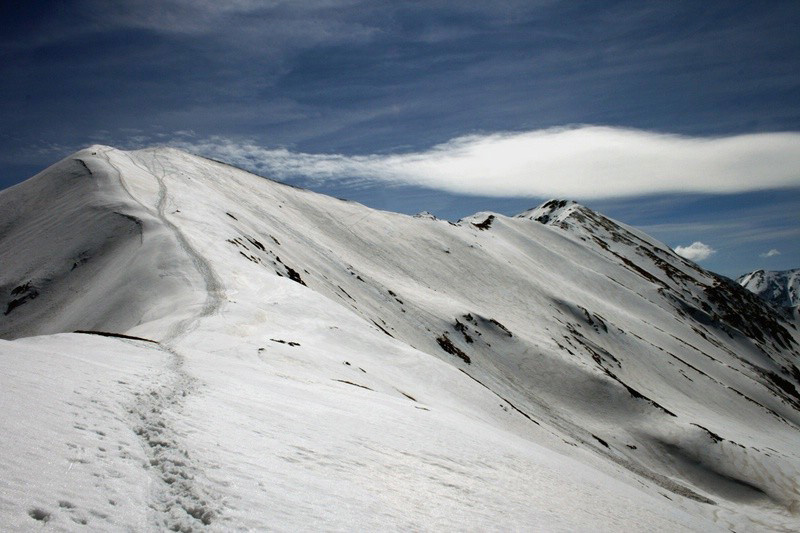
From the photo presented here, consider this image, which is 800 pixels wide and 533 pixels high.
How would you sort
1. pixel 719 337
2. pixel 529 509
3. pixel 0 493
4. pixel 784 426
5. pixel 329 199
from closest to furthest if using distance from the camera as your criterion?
pixel 0 493 < pixel 529 509 < pixel 784 426 < pixel 329 199 < pixel 719 337

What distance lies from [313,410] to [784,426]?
10226 centimetres

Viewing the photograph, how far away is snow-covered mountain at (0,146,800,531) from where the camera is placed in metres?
7.34

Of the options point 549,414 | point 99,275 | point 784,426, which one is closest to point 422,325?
point 549,414

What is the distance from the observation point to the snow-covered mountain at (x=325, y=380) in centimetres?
734

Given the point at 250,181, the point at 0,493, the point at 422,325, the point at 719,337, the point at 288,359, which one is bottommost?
the point at 0,493

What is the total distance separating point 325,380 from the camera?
65.7 ft

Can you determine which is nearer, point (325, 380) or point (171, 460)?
point (171, 460)

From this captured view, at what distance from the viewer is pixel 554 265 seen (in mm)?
124188

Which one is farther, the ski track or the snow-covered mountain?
the snow-covered mountain

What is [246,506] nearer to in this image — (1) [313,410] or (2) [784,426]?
(1) [313,410]

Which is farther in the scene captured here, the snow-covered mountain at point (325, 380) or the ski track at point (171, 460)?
the snow-covered mountain at point (325, 380)

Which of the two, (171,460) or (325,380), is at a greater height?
(325,380)

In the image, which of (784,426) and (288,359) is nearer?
(288,359)

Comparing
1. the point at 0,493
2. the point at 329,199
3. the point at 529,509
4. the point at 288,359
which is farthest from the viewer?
the point at 329,199
